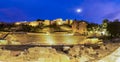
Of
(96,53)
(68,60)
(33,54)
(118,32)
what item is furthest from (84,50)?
(118,32)

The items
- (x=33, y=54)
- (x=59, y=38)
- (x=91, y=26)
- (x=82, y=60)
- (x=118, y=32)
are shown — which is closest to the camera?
(x=33, y=54)

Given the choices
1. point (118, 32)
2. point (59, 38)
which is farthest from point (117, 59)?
point (118, 32)

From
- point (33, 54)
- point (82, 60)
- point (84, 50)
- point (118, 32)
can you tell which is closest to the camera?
point (33, 54)

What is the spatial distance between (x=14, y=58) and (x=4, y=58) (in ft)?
0.52

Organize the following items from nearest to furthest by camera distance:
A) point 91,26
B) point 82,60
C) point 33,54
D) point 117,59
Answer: point 117,59 < point 33,54 < point 82,60 < point 91,26

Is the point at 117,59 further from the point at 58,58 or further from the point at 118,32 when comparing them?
the point at 118,32

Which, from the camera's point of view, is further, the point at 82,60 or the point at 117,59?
the point at 82,60

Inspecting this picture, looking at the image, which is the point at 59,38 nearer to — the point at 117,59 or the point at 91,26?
the point at 91,26

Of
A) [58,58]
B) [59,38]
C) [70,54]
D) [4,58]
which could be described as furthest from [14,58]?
[59,38]

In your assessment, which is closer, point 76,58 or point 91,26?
point 76,58

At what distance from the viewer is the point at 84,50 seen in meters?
5.46

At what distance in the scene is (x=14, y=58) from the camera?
4.80 m

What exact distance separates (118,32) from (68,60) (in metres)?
27.3

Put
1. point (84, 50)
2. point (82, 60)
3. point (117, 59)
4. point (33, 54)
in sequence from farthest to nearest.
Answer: point (84, 50), point (82, 60), point (33, 54), point (117, 59)
